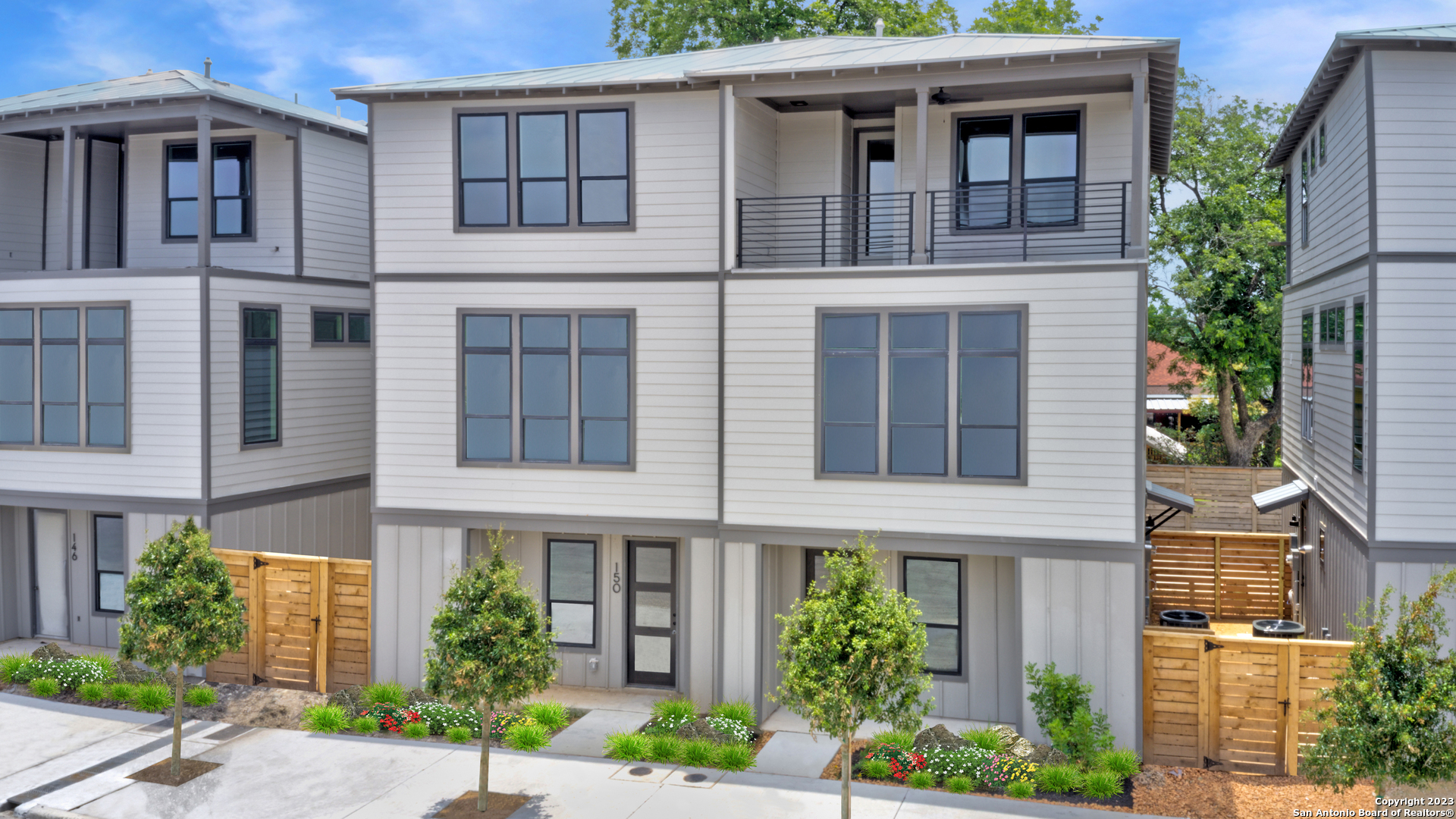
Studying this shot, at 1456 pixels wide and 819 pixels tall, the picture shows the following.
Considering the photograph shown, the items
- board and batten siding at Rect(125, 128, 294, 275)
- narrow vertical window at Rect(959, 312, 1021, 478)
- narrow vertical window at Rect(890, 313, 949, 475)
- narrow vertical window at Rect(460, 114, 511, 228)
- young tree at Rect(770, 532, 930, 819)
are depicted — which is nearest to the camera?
young tree at Rect(770, 532, 930, 819)

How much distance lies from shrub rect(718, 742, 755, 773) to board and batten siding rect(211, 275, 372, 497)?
931 centimetres

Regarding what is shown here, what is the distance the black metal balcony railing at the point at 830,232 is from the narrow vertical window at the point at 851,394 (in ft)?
6.04

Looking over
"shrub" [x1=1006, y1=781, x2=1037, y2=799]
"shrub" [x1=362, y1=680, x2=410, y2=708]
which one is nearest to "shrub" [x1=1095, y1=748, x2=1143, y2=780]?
"shrub" [x1=1006, y1=781, x2=1037, y2=799]

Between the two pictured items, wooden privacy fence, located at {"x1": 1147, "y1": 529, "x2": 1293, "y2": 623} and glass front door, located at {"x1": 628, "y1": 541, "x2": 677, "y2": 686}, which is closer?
glass front door, located at {"x1": 628, "y1": 541, "x2": 677, "y2": 686}

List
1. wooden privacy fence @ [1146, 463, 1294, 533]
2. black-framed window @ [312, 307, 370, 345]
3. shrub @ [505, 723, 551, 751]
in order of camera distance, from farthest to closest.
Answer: wooden privacy fence @ [1146, 463, 1294, 533] → black-framed window @ [312, 307, 370, 345] → shrub @ [505, 723, 551, 751]

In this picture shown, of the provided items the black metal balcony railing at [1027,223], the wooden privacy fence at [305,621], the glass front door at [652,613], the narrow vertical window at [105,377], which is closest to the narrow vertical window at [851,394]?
the black metal balcony railing at [1027,223]

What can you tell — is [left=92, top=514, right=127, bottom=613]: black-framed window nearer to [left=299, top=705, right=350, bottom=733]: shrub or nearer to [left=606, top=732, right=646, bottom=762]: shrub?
[left=299, top=705, right=350, bottom=733]: shrub

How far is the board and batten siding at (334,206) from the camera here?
1911 cm

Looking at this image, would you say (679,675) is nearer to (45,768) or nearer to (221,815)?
(221,815)

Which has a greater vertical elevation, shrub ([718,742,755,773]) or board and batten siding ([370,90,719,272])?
board and batten siding ([370,90,719,272])

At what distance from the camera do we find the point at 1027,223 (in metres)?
14.9

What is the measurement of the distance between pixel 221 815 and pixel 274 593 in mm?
4986

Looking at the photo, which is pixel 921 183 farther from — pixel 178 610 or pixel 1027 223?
pixel 178 610

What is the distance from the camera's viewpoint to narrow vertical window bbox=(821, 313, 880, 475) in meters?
13.9
